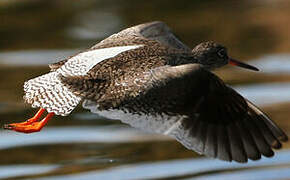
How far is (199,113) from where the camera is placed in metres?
8.89

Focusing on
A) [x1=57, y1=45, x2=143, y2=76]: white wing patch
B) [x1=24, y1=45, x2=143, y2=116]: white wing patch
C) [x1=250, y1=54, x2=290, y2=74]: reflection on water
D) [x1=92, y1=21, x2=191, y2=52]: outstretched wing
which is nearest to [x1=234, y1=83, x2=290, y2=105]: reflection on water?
[x1=250, y1=54, x2=290, y2=74]: reflection on water

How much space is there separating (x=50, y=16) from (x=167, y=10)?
2.17 metres

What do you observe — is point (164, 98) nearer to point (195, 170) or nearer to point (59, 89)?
point (59, 89)

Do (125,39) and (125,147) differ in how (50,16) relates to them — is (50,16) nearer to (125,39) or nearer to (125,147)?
(125,147)

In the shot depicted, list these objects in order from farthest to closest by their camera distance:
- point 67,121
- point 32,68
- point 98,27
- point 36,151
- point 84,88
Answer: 1. point 98,27
2. point 32,68
3. point 67,121
4. point 36,151
5. point 84,88

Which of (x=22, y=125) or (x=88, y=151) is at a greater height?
(x=22, y=125)

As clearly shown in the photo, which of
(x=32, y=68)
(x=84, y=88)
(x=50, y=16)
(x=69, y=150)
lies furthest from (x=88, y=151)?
(x=50, y=16)

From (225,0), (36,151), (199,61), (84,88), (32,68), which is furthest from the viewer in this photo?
(225,0)

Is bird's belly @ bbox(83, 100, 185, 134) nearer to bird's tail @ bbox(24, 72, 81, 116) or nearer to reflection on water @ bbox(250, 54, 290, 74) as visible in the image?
bird's tail @ bbox(24, 72, 81, 116)

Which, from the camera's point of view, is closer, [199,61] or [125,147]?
[199,61]

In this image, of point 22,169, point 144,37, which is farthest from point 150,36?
point 22,169

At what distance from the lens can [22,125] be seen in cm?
958

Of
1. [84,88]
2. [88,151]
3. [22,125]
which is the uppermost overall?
[84,88]

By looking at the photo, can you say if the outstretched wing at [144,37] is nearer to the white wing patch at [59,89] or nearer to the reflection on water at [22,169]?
the white wing patch at [59,89]
